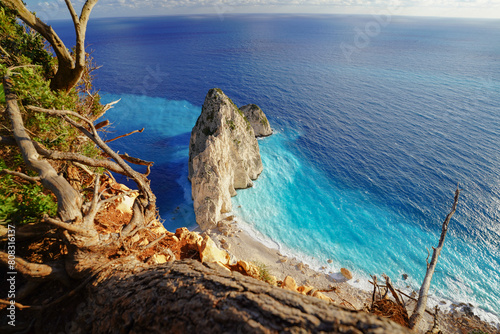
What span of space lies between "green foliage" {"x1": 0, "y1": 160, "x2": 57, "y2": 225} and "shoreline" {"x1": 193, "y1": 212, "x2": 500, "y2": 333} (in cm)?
1811

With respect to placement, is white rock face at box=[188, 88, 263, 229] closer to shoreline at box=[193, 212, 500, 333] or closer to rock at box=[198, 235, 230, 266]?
shoreline at box=[193, 212, 500, 333]

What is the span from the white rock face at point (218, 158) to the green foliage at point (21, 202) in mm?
21963

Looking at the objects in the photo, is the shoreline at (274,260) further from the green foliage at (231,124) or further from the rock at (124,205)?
the rock at (124,205)

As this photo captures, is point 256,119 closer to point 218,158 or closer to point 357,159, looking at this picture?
point 357,159

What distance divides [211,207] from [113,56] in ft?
397

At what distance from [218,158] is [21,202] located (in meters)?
24.0

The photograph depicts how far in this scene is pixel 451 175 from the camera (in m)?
41.5

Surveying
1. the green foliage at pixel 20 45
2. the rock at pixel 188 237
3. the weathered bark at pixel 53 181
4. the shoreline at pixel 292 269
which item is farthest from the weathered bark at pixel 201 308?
the shoreline at pixel 292 269

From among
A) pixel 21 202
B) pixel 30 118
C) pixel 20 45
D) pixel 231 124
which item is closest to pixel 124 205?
pixel 21 202

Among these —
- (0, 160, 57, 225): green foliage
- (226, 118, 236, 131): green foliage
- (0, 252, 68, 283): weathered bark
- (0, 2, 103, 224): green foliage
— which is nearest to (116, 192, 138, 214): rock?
(0, 2, 103, 224): green foliage

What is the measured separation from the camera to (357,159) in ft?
150

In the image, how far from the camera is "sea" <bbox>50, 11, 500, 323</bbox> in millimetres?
28984

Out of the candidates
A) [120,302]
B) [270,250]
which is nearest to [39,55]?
[120,302]

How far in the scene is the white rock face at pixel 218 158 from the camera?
28625 mm
